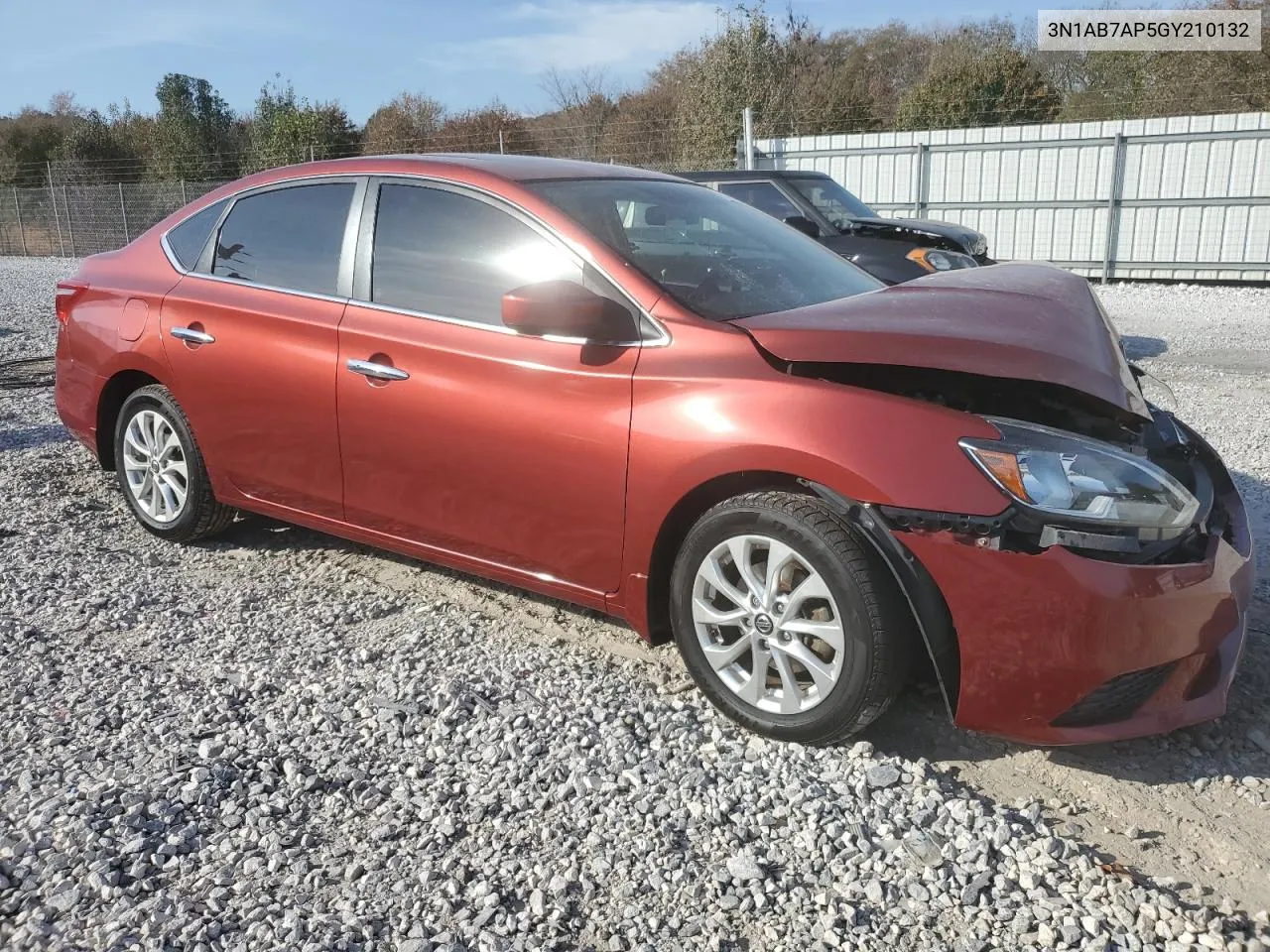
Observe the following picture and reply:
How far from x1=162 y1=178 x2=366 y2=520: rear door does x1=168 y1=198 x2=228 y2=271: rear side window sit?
0.08 meters

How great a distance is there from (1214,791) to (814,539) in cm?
128

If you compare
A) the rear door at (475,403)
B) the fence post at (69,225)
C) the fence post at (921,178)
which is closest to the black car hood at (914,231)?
the rear door at (475,403)

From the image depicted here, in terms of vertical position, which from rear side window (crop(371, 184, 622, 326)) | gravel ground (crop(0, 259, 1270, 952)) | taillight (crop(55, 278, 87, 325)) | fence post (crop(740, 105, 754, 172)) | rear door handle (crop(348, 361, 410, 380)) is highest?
fence post (crop(740, 105, 754, 172))

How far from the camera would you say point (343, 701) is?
329cm

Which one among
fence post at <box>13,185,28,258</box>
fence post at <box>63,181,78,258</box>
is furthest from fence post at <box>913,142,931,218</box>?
fence post at <box>13,185,28,258</box>

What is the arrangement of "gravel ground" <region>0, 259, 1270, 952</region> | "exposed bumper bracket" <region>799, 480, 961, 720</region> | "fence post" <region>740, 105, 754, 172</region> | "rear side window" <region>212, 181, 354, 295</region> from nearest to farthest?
"gravel ground" <region>0, 259, 1270, 952</region>, "exposed bumper bracket" <region>799, 480, 961, 720</region>, "rear side window" <region>212, 181, 354, 295</region>, "fence post" <region>740, 105, 754, 172</region>

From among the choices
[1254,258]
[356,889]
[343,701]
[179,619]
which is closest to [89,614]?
[179,619]

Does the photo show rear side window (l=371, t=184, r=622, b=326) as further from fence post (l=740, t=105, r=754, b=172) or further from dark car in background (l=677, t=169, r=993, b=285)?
fence post (l=740, t=105, r=754, b=172)

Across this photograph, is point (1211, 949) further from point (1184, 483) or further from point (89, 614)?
point (89, 614)

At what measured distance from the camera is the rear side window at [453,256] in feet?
11.3

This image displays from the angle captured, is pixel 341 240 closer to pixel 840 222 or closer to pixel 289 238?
pixel 289 238

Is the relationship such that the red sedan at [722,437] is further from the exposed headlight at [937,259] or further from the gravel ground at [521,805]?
the exposed headlight at [937,259]

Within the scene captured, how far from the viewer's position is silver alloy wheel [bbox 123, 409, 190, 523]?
15.0 ft

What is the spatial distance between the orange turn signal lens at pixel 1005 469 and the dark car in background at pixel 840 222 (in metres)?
6.73
